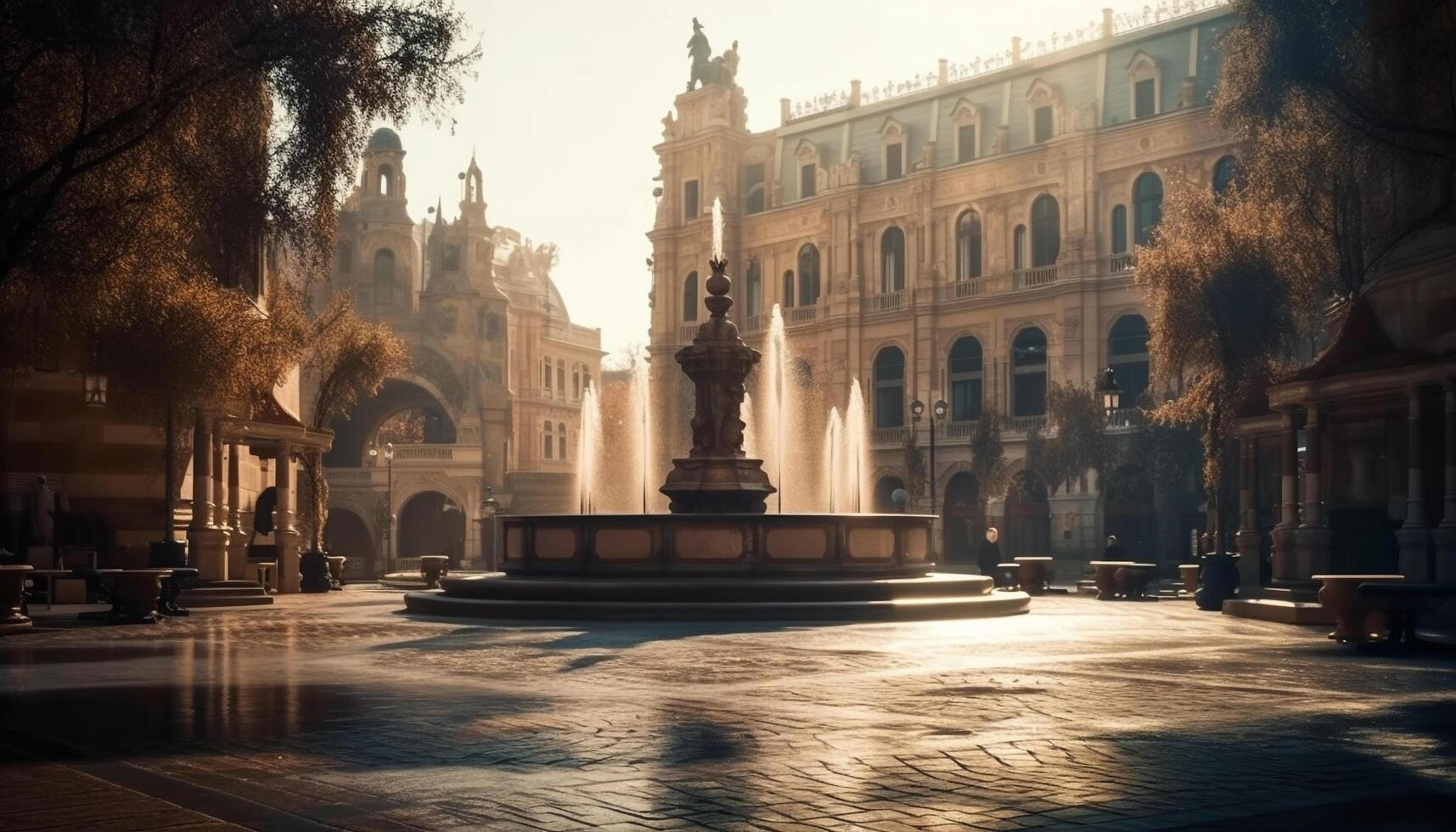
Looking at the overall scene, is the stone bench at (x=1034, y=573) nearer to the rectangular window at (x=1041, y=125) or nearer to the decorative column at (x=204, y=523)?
the decorative column at (x=204, y=523)

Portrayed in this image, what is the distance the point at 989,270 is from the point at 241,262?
144 ft

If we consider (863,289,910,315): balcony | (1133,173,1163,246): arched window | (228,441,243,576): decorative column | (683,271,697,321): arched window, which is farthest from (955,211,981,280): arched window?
(228,441,243,576): decorative column

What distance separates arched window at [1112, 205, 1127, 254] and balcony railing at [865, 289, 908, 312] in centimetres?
920

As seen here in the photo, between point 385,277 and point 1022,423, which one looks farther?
point 385,277

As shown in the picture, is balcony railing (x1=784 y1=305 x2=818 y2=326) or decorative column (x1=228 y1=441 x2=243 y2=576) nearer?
decorative column (x1=228 y1=441 x2=243 y2=576)

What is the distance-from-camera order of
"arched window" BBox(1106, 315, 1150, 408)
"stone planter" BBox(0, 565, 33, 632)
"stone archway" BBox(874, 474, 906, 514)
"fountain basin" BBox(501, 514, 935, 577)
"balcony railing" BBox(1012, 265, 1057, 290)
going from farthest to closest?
"stone archway" BBox(874, 474, 906, 514) → "balcony railing" BBox(1012, 265, 1057, 290) → "arched window" BBox(1106, 315, 1150, 408) → "fountain basin" BBox(501, 514, 935, 577) → "stone planter" BBox(0, 565, 33, 632)

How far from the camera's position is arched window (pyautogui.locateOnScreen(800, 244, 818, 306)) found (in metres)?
64.7

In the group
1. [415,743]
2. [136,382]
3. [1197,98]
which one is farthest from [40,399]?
[1197,98]

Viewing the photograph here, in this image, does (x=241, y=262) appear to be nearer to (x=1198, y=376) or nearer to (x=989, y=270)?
(x=1198, y=376)

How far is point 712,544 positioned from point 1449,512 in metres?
10.1

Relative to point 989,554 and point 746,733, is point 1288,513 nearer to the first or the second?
point 989,554

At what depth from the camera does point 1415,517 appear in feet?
70.3

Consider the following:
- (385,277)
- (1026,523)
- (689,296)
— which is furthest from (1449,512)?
(385,277)

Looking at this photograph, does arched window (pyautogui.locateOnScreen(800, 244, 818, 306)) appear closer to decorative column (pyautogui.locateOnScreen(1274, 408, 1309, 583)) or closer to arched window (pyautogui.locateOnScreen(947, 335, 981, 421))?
arched window (pyautogui.locateOnScreen(947, 335, 981, 421))
